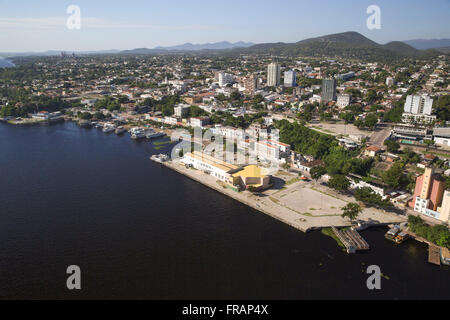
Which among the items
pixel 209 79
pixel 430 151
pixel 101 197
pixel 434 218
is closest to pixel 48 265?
pixel 101 197

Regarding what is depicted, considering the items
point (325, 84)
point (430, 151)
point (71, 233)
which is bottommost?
point (71, 233)

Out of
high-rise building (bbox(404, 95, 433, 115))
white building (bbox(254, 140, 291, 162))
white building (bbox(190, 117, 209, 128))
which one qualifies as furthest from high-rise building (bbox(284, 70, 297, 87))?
white building (bbox(254, 140, 291, 162))

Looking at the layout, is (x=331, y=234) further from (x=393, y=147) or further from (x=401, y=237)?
(x=393, y=147)

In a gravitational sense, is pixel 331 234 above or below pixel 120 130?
below

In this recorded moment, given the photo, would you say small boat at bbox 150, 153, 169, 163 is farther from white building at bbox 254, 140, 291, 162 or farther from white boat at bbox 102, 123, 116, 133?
white boat at bbox 102, 123, 116, 133

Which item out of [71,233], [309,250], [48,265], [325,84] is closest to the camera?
[48,265]

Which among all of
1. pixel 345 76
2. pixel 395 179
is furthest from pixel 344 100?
pixel 395 179
